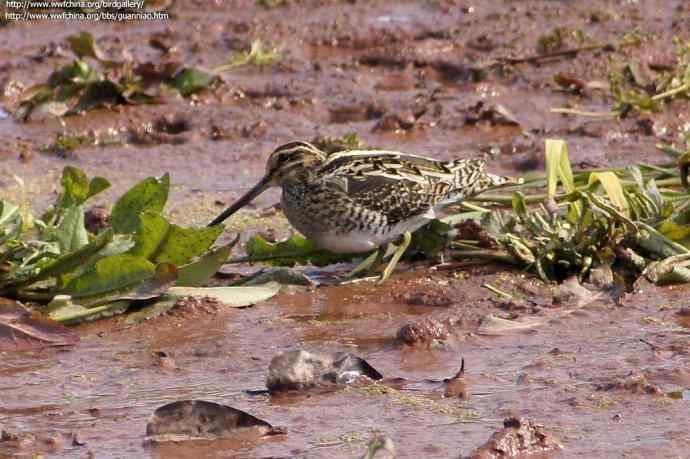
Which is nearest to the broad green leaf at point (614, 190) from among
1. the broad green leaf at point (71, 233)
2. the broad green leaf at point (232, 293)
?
the broad green leaf at point (232, 293)

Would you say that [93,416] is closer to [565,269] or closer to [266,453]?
[266,453]

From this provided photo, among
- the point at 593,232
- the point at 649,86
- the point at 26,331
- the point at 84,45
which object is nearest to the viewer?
the point at 26,331

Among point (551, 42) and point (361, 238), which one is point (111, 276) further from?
point (551, 42)

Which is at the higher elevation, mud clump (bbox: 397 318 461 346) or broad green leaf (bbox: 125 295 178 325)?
mud clump (bbox: 397 318 461 346)

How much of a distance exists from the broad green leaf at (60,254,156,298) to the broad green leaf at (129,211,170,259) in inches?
7.0

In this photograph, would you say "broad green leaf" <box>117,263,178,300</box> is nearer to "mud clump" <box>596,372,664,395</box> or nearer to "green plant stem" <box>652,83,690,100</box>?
"mud clump" <box>596,372,664,395</box>

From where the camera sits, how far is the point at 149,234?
632 centimetres

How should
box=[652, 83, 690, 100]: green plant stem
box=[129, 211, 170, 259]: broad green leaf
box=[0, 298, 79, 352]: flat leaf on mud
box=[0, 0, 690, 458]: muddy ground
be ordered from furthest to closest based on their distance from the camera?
box=[652, 83, 690, 100]: green plant stem, box=[129, 211, 170, 259]: broad green leaf, box=[0, 298, 79, 352]: flat leaf on mud, box=[0, 0, 690, 458]: muddy ground

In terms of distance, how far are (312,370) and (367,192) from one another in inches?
77.1


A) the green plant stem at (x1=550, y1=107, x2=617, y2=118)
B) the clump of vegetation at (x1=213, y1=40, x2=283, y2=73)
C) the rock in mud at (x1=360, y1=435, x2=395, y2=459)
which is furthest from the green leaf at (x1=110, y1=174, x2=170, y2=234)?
the clump of vegetation at (x1=213, y1=40, x2=283, y2=73)

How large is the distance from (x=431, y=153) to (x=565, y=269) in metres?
2.96

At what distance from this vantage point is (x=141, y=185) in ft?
21.7

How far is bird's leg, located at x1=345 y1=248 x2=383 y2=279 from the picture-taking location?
6832 millimetres

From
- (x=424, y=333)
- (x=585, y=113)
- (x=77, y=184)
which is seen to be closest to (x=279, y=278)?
(x=77, y=184)
